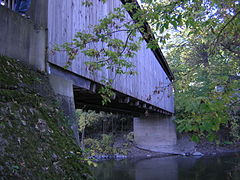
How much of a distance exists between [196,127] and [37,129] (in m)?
1.62

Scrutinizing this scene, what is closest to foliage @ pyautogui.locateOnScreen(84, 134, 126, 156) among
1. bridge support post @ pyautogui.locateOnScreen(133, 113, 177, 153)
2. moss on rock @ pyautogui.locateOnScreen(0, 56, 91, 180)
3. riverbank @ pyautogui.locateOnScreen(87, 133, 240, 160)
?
moss on rock @ pyautogui.locateOnScreen(0, 56, 91, 180)

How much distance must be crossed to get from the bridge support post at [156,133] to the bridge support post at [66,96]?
1619 centimetres

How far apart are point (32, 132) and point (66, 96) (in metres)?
1.51

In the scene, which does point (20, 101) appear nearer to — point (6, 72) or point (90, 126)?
point (6, 72)

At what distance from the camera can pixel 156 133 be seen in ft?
66.2

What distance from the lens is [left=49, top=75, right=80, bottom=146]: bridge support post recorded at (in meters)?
3.76

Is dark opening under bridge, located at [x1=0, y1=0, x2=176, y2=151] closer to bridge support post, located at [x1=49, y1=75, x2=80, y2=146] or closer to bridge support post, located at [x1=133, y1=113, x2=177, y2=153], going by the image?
bridge support post, located at [x1=49, y1=75, x2=80, y2=146]

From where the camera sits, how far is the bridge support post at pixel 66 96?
12.3 feet

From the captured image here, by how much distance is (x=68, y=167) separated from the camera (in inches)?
103

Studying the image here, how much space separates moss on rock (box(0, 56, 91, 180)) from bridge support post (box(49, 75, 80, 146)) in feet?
0.66

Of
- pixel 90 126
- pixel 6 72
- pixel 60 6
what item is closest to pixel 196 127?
pixel 6 72

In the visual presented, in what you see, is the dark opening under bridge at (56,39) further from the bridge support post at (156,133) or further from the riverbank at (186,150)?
the bridge support post at (156,133)

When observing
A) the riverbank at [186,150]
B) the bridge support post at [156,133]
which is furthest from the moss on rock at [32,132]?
the bridge support post at [156,133]

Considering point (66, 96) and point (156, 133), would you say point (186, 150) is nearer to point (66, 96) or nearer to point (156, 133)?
point (156, 133)
